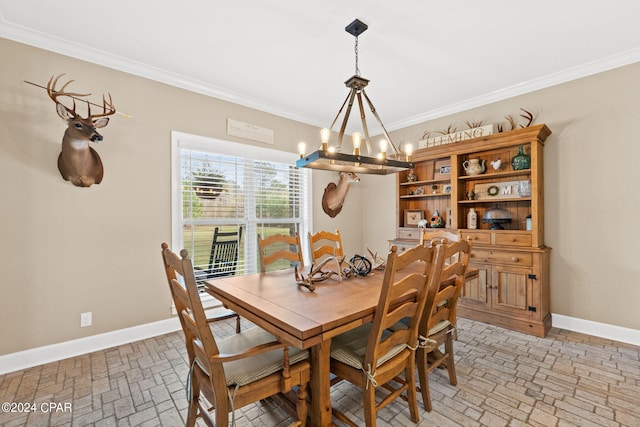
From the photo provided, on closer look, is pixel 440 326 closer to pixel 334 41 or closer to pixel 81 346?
pixel 334 41

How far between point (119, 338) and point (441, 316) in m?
2.99

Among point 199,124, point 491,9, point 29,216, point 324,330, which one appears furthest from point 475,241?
point 29,216

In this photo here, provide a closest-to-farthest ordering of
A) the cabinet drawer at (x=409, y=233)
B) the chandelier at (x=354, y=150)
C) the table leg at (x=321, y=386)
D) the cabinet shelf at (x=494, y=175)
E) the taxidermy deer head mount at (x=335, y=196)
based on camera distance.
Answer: the table leg at (x=321, y=386), the chandelier at (x=354, y=150), the cabinet shelf at (x=494, y=175), the cabinet drawer at (x=409, y=233), the taxidermy deer head mount at (x=335, y=196)

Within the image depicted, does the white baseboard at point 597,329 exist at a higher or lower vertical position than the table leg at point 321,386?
lower

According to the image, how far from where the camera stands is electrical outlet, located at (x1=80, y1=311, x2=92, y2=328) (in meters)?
2.67

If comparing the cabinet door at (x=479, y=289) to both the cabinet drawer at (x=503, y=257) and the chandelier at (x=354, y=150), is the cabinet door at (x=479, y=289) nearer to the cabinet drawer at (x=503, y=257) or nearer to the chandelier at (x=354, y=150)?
the cabinet drawer at (x=503, y=257)

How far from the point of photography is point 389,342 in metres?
1.55

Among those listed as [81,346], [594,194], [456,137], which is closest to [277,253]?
[81,346]

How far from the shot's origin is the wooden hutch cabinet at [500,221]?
309 centimetres

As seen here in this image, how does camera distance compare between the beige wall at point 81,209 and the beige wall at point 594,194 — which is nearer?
the beige wall at point 81,209

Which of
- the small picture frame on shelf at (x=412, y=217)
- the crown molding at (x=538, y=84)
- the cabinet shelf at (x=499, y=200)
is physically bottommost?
the small picture frame on shelf at (x=412, y=217)

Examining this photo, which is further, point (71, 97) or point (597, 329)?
point (597, 329)

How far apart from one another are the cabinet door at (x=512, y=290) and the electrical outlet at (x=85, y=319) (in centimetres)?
421

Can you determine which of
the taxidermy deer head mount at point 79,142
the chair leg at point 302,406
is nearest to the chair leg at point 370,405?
the chair leg at point 302,406
